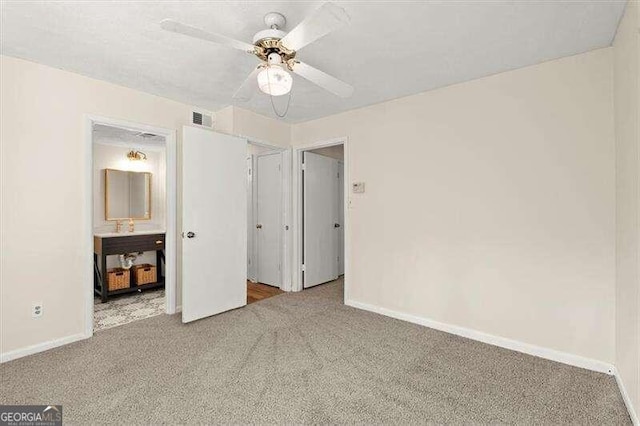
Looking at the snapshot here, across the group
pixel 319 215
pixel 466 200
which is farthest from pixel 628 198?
pixel 319 215

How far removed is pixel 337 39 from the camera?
2.14 metres

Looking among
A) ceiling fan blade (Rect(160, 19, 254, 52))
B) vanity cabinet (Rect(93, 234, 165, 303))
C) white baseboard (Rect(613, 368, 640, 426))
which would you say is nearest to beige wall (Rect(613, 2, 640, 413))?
white baseboard (Rect(613, 368, 640, 426))

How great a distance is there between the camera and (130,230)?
181 inches

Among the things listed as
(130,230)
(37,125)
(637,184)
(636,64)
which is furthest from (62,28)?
(637,184)

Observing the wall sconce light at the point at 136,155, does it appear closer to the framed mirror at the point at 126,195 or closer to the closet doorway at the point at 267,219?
the framed mirror at the point at 126,195

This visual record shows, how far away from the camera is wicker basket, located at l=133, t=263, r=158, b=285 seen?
4258 mm

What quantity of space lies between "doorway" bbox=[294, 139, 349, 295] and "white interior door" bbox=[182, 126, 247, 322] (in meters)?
0.93

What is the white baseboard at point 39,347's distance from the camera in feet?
7.77

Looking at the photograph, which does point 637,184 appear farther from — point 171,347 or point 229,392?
point 171,347

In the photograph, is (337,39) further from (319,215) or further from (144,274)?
(144,274)

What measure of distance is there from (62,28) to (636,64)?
3537 millimetres

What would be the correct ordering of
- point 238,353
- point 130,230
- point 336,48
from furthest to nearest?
point 130,230 < point 238,353 < point 336,48

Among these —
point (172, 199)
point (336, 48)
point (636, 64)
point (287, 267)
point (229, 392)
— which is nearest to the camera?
point (636, 64)

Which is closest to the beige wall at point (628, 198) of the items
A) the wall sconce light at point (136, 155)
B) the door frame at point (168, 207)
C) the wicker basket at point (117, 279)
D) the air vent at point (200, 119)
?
the air vent at point (200, 119)
